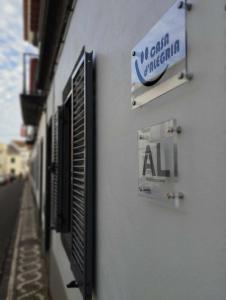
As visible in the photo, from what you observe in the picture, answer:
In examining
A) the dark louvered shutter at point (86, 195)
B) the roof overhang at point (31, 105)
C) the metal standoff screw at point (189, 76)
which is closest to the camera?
the metal standoff screw at point (189, 76)

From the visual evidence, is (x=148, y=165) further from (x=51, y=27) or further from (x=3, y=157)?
(x=3, y=157)

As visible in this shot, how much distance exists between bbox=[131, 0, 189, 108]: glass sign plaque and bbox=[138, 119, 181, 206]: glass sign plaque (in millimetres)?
153

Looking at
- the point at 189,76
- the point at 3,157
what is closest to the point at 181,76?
the point at 189,76

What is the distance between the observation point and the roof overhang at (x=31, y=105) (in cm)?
1073

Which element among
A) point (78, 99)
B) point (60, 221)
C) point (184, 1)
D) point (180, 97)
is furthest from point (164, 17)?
point (60, 221)

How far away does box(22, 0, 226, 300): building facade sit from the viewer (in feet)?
3.16

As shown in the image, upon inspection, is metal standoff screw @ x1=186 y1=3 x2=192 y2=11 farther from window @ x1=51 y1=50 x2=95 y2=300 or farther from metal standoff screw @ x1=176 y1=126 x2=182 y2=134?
window @ x1=51 y1=50 x2=95 y2=300

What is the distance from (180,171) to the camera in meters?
1.12

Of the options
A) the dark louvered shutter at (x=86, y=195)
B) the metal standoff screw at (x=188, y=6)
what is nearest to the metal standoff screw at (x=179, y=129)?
the metal standoff screw at (x=188, y=6)

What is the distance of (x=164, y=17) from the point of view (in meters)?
1.26

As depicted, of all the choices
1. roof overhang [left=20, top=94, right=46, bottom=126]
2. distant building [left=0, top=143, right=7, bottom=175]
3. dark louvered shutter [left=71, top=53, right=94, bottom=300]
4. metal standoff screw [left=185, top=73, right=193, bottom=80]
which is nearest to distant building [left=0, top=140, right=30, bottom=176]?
distant building [left=0, top=143, right=7, bottom=175]

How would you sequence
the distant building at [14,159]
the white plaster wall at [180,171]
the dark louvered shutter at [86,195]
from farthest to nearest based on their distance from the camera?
the distant building at [14,159], the dark louvered shutter at [86,195], the white plaster wall at [180,171]

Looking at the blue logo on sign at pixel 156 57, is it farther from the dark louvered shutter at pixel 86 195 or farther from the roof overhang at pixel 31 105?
the roof overhang at pixel 31 105

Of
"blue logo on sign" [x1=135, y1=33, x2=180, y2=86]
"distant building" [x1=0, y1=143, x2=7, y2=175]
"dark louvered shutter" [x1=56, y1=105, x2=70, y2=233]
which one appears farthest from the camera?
"distant building" [x1=0, y1=143, x2=7, y2=175]
